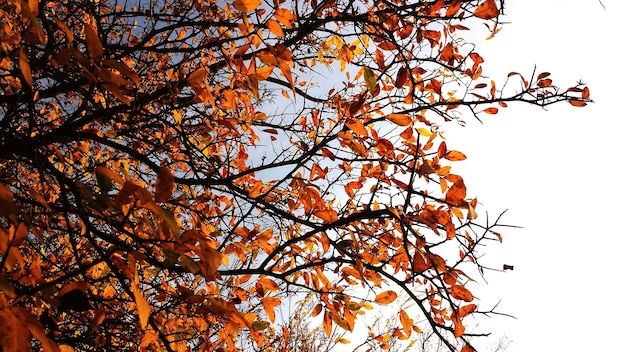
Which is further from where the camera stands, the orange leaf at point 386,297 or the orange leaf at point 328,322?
the orange leaf at point 328,322

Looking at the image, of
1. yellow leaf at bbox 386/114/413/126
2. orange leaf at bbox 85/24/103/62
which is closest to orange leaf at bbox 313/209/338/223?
yellow leaf at bbox 386/114/413/126

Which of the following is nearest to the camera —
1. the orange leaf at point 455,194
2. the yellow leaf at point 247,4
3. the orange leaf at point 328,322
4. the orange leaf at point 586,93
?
the orange leaf at point 455,194

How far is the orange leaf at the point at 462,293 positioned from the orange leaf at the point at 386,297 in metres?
0.29

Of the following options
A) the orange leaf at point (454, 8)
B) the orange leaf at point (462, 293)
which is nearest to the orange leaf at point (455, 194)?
the orange leaf at point (462, 293)

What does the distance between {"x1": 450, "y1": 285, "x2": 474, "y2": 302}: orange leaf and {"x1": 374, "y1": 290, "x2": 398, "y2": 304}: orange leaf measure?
287 mm

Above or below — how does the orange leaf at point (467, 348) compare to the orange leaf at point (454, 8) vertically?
below

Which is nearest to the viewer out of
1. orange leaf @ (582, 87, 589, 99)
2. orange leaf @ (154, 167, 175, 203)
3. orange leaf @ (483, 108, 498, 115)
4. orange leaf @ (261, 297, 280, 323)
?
orange leaf @ (154, 167, 175, 203)

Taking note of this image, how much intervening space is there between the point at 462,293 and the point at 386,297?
355 mm

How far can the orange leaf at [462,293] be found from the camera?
1695mm

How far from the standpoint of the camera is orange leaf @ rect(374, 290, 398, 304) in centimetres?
189

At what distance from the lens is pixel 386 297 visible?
1.90m

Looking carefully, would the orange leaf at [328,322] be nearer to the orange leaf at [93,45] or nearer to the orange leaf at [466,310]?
the orange leaf at [466,310]

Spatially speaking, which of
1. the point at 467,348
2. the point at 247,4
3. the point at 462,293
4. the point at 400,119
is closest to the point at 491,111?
the point at 400,119

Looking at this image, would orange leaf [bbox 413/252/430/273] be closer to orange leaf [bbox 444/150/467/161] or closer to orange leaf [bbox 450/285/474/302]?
orange leaf [bbox 450/285/474/302]
